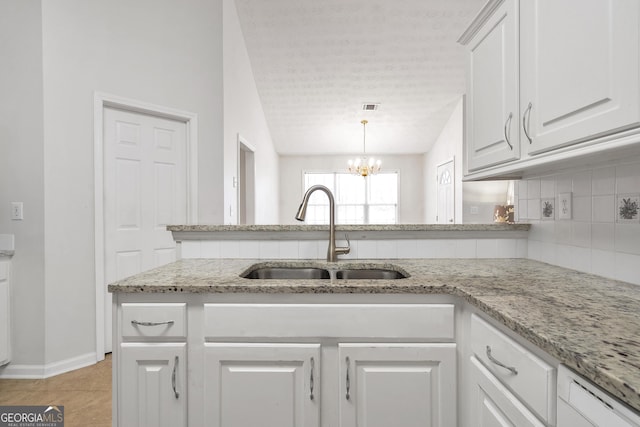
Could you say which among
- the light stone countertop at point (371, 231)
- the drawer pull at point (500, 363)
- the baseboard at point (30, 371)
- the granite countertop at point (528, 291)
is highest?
the light stone countertop at point (371, 231)

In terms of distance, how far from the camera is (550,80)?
3.29 feet

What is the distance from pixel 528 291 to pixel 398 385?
Answer: 50cm

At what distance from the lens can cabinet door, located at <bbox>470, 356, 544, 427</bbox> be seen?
0.75 meters

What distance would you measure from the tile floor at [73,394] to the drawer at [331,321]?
1176 mm

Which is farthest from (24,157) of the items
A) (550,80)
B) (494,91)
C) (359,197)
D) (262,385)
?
(359,197)

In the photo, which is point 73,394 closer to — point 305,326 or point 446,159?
point 305,326

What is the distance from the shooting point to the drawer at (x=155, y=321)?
1108 mm

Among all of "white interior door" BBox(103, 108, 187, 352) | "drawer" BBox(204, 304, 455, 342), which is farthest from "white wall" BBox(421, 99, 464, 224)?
"drawer" BBox(204, 304, 455, 342)

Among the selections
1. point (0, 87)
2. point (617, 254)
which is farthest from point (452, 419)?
point (0, 87)

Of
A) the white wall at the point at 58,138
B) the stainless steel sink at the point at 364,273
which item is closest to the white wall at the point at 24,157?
the white wall at the point at 58,138

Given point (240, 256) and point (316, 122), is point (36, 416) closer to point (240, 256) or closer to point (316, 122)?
point (240, 256)

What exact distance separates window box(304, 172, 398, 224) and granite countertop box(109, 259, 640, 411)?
5964 millimetres

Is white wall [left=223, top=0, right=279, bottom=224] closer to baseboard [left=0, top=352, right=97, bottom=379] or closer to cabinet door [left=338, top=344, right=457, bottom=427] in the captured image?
baseboard [left=0, top=352, right=97, bottom=379]

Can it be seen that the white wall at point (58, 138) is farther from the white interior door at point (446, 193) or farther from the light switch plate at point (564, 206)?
the white interior door at point (446, 193)
